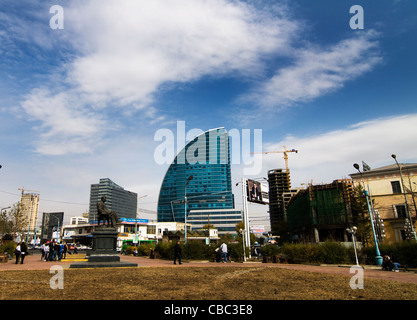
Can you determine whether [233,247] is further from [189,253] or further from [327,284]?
[327,284]

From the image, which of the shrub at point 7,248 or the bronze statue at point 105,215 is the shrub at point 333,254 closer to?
the bronze statue at point 105,215

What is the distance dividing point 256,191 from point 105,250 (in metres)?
23.0

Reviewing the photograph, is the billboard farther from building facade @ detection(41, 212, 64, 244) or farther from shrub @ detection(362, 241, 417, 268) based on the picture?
building facade @ detection(41, 212, 64, 244)

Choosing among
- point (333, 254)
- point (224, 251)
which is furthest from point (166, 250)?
point (333, 254)

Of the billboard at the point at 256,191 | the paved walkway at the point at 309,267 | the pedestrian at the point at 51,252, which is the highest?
the billboard at the point at 256,191

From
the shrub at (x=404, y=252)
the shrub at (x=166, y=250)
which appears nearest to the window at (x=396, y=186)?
the shrub at (x=404, y=252)

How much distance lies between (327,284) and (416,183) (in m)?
41.4

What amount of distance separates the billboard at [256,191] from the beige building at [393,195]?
1547 cm

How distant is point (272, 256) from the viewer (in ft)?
81.3

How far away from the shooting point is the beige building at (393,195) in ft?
137

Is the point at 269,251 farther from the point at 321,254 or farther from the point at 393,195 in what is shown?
the point at 393,195

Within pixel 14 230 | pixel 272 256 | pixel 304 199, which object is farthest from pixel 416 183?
pixel 14 230

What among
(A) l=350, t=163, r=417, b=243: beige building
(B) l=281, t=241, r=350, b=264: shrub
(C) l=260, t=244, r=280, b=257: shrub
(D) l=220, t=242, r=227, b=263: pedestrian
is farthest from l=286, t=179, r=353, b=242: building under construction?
(D) l=220, t=242, r=227, b=263: pedestrian

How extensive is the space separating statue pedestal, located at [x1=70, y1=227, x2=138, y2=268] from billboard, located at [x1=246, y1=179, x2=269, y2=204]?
1965cm
